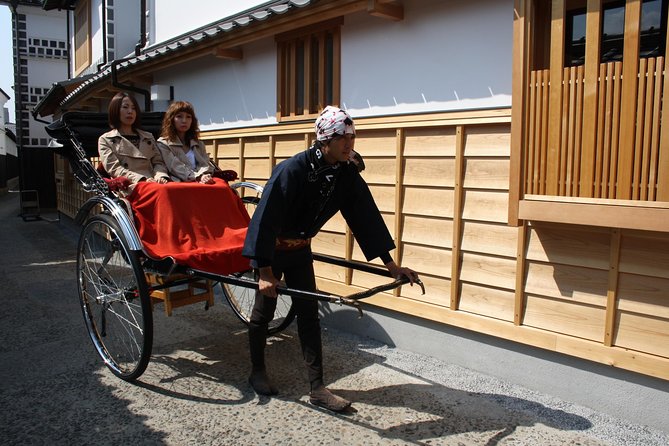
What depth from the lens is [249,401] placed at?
365cm

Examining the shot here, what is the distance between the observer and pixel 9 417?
335cm

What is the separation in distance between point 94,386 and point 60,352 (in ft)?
2.96

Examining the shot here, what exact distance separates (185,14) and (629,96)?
281 inches

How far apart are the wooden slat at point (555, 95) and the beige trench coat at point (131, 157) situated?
294 centimetres

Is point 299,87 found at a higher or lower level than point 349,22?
lower

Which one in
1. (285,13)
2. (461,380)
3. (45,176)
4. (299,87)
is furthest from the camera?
(45,176)

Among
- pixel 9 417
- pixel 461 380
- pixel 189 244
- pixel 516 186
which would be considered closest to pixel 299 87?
pixel 189 244

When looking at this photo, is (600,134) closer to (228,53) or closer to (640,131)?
(640,131)

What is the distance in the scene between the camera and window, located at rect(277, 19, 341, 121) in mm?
5145

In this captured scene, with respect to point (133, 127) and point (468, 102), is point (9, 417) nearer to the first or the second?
point (133, 127)

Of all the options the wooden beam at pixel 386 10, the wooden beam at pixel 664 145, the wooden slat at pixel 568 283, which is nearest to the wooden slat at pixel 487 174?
the wooden slat at pixel 568 283

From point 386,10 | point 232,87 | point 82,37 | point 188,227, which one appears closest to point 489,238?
point 386,10

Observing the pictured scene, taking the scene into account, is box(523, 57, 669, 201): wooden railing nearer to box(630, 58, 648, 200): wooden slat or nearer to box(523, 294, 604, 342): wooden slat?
box(630, 58, 648, 200): wooden slat

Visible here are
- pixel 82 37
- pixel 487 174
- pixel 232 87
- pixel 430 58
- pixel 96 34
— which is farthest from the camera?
pixel 82 37
